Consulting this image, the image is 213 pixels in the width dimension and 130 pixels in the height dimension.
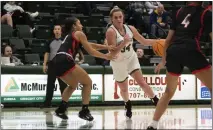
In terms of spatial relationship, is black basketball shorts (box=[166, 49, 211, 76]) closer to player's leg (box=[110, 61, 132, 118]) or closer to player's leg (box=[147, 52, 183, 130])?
player's leg (box=[147, 52, 183, 130])

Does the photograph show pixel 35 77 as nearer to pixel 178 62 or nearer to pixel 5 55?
pixel 5 55

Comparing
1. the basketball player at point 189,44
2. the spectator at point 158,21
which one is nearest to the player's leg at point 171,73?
the basketball player at point 189,44

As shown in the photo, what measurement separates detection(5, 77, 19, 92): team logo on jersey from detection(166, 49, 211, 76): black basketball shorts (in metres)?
6.73

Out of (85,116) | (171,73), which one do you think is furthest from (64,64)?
(171,73)

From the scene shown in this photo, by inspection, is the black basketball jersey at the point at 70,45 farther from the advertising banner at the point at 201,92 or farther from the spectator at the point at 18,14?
the spectator at the point at 18,14

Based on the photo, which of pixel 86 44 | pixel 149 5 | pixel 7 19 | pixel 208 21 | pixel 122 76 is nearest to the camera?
pixel 208 21

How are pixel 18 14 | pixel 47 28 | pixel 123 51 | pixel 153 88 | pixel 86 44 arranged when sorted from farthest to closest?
pixel 47 28, pixel 18 14, pixel 153 88, pixel 123 51, pixel 86 44

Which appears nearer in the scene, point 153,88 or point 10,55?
point 10,55

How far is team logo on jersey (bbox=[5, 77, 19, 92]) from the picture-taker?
1162 centimetres

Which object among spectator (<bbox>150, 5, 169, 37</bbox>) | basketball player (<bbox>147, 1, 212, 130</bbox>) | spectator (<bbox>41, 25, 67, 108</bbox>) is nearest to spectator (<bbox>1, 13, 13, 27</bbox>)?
spectator (<bbox>41, 25, 67, 108</bbox>)

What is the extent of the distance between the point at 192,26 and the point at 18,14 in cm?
970

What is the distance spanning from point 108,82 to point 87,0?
446 cm

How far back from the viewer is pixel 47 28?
48.4 feet

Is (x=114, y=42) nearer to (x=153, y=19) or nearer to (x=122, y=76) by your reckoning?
(x=122, y=76)
